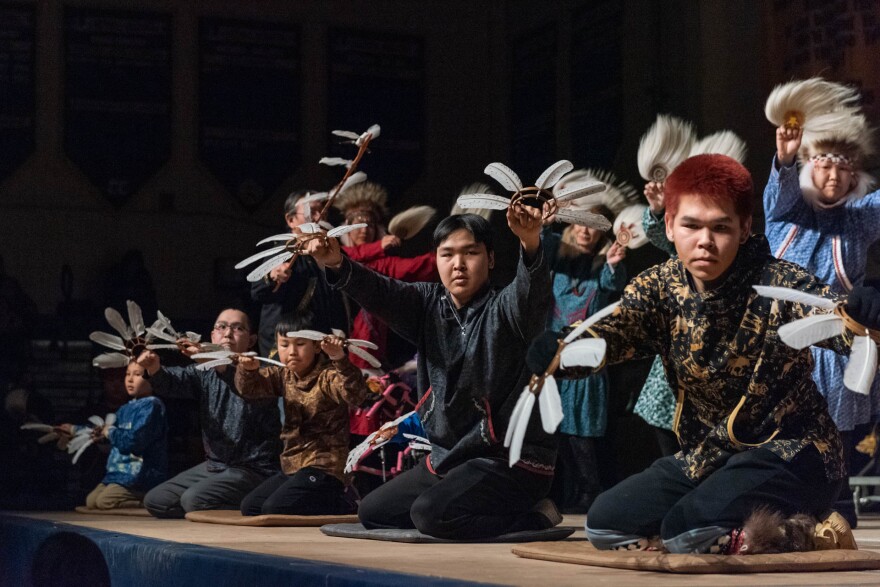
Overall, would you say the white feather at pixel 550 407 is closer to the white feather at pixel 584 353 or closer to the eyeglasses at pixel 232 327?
the white feather at pixel 584 353

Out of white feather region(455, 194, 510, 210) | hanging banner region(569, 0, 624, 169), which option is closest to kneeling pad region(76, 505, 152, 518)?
white feather region(455, 194, 510, 210)

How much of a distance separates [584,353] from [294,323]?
94.8 inches

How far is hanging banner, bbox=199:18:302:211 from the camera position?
782cm

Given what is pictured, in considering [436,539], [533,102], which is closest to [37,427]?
[436,539]

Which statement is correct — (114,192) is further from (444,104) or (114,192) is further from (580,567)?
(580,567)

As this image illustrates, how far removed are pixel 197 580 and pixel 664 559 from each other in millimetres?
994

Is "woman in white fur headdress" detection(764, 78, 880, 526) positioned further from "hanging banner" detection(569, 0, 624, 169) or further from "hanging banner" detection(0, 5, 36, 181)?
"hanging banner" detection(0, 5, 36, 181)

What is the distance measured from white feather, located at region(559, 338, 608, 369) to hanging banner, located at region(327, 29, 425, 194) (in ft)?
18.4

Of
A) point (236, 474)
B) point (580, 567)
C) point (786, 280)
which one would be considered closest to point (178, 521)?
point (236, 474)

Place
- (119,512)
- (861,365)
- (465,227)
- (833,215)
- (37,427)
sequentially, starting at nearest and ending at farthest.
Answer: (861,365) < (465,227) < (833,215) < (119,512) < (37,427)

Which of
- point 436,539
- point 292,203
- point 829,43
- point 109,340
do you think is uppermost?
point 829,43

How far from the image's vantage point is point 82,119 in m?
7.58

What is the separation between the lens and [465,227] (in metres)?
3.65

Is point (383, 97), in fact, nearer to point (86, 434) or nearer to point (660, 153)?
point (86, 434)
